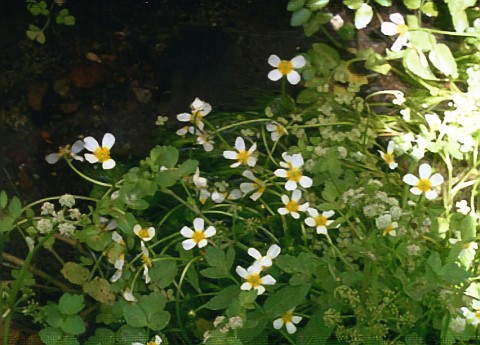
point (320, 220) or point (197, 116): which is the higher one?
point (197, 116)

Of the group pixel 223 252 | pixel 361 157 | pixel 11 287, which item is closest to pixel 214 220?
pixel 223 252

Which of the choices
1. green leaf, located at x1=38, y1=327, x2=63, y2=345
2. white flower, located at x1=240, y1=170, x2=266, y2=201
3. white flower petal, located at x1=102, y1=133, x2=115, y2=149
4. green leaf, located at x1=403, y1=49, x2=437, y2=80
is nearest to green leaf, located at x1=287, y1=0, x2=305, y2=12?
green leaf, located at x1=403, y1=49, x2=437, y2=80

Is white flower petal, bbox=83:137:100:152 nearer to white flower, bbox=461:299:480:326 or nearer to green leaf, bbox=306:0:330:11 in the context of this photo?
green leaf, bbox=306:0:330:11

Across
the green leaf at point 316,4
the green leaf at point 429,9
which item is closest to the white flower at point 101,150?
the green leaf at point 316,4

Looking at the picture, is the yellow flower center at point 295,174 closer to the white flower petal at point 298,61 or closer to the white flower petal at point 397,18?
the white flower petal at point 298,61

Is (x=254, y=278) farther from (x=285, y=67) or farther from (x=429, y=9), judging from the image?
(x=429, y=9)

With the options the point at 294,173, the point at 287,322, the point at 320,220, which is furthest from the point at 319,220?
the point at 287,322

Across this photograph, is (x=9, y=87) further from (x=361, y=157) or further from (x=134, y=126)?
(x=361, y=157)
